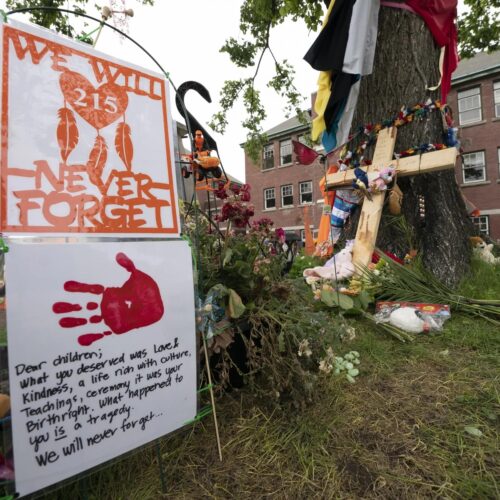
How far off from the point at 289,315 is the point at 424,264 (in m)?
2.03

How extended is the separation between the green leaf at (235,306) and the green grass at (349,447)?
1.42 ft

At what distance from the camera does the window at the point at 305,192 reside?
18.9 m

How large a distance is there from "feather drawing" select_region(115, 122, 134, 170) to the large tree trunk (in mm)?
2665

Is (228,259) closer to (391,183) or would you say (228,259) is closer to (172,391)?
(172,391)

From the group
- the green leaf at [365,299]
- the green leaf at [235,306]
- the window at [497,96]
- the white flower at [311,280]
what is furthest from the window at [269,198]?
the green leaf at [235,306]

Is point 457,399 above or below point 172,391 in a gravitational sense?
below

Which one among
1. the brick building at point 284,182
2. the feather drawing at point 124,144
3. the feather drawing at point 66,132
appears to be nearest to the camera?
the feather drawing at point 66,132

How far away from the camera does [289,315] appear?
1.51 meters

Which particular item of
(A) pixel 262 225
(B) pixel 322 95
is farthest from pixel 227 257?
(B) pixel 322 95

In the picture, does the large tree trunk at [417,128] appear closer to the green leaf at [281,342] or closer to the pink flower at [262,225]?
the pink flower at [262,225]

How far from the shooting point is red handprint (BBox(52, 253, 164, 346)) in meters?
0.95

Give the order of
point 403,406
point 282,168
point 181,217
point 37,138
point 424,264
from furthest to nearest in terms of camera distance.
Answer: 1. point 282,168
2. point 424,264
3. point 403,406
4. point 181,217
5. point 37,138

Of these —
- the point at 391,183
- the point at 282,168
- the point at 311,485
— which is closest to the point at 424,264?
the point at 391,183

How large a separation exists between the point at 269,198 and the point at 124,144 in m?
19.8
